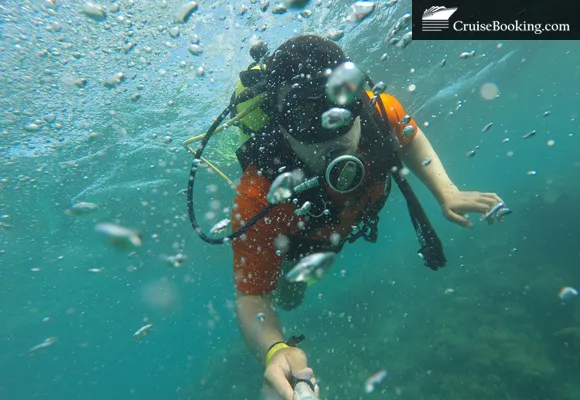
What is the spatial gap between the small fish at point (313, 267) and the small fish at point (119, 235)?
168cm

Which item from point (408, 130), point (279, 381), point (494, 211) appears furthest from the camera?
point (408, 130)

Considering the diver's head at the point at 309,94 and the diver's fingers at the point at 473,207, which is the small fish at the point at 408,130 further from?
the diver's head at the point at 309,94

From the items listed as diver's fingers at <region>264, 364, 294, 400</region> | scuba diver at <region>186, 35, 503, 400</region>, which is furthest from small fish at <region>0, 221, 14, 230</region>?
diver's fingers at <region>264, 364, 294, 400</region>

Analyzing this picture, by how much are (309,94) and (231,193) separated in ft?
72.8

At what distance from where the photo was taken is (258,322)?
2807mm

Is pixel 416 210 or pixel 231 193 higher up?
pixel 416 210

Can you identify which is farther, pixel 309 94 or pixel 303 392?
pixel 309 94

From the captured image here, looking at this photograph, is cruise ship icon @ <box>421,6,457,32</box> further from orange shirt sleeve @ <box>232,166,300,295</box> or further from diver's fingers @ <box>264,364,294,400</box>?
diver's fingers @ <box>264,364,294,400</box>

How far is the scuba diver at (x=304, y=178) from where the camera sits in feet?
8.24

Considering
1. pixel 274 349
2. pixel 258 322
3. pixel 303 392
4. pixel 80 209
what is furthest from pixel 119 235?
pixel 80 209

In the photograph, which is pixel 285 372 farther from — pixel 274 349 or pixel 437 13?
pixel 437 13

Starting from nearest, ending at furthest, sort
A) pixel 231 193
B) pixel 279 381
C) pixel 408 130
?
pixel 279 381 → pixel 408 130 → pixel 231 193

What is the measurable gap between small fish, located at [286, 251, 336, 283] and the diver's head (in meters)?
1.13

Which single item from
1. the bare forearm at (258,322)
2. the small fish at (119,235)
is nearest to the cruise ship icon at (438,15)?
the bare forearm at (258,322)
